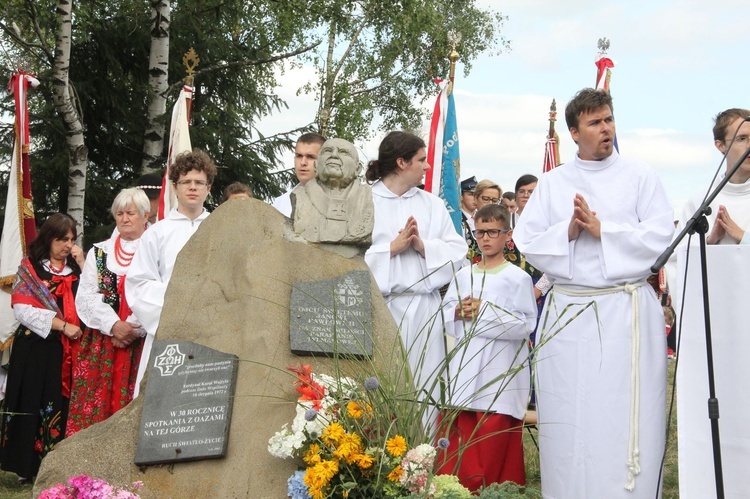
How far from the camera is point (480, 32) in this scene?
34.5 meters

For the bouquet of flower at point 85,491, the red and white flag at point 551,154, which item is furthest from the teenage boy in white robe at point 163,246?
the red and white flag at point 551,154

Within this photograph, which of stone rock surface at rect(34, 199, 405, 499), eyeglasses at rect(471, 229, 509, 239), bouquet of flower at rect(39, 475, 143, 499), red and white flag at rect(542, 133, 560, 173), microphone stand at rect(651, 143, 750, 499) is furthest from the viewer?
red and white flag at rect(542, 133, 560, 173)

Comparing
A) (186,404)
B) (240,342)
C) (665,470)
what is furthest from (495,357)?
(665,470)

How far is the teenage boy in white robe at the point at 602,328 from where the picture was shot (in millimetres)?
5129

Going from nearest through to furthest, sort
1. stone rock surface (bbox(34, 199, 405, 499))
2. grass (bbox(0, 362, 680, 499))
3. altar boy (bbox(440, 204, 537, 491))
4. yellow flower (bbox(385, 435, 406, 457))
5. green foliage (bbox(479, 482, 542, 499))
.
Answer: green foliage (bbox(479, 482, 542, 499))
yellow flower (bbox(385, 435, 406, 457))
stone rock surface (bbox(34, 199, 405, 499))
altar boy (bbox(440, 204, 537, 491))
grass (bbox(0, 362, 680, 499))

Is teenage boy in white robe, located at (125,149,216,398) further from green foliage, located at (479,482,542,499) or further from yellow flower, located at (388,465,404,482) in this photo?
green foliage, located at (479,482,542,499)

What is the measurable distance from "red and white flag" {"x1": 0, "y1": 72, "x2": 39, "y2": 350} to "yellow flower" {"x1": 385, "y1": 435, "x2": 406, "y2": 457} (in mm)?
4556

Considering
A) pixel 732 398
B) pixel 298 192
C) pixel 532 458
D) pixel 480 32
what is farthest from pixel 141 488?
pixel 480 32

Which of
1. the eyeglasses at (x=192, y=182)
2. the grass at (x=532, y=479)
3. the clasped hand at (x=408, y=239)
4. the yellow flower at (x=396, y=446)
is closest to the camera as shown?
the yellow flower at (x=396, y=446)

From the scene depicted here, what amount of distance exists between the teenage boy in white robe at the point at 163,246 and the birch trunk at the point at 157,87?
735cm

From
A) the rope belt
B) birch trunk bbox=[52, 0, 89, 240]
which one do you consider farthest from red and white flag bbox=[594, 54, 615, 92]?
birch trunk bbox=[52, 0, 89, 240]

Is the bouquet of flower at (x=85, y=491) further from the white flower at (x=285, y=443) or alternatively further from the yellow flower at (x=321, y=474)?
the yellow flower at (x=321, y=474)

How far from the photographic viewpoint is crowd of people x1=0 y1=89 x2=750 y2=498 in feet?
17.0

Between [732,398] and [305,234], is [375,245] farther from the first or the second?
[732,398]
